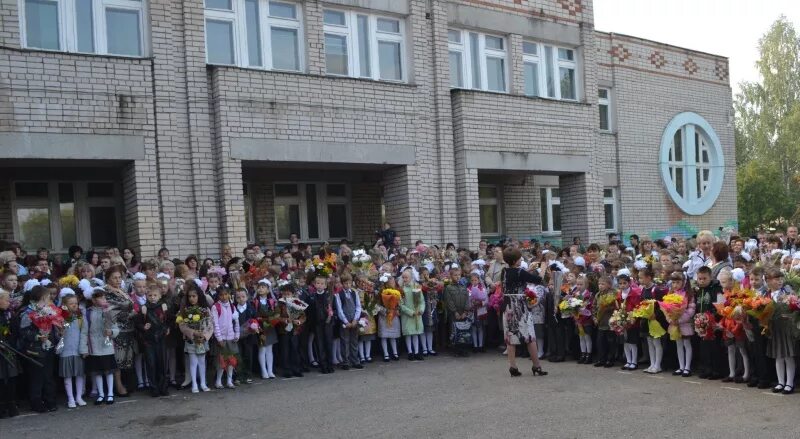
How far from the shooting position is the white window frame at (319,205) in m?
16.9

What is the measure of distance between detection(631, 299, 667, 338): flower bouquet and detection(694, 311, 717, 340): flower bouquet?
24.8 inches

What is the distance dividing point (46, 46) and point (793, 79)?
4504 centimetres

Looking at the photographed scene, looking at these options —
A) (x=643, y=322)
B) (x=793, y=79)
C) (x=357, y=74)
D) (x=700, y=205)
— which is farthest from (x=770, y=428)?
(x=793, y=79)

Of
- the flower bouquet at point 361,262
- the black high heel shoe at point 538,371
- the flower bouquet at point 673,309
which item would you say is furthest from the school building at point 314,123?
the flower bouquet at point 673,309

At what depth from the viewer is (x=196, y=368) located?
32.4 feet

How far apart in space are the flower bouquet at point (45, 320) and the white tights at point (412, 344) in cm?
539

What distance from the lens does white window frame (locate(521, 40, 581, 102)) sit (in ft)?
61.0

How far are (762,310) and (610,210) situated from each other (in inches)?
527

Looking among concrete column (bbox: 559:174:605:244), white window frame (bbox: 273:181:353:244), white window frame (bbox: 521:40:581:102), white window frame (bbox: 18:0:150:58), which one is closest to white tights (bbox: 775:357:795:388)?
concrete column (bbox: 559:174:605:244)

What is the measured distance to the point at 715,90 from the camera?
24.4 metres

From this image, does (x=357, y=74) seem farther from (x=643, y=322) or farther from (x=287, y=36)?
(x=643, y=322)

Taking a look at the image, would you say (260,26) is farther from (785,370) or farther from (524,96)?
(785,370)

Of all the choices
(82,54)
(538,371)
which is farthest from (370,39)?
(538,371)

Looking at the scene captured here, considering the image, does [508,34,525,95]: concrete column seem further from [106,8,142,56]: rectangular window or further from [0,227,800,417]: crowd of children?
[106,8,142,56]: rectangular window
